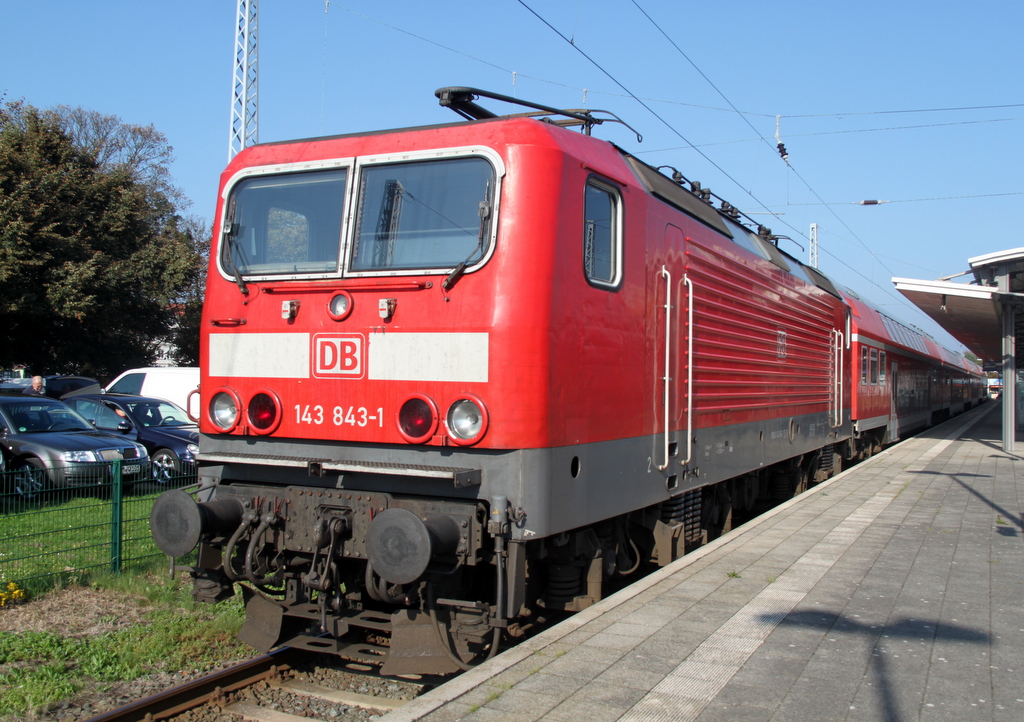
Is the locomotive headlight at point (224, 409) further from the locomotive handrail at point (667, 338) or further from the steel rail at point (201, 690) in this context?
the locomotive handrail at point (667, 338)

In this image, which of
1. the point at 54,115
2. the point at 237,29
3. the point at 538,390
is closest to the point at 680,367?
the point at 538,390

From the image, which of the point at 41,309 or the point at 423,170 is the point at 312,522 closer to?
the point at 423,170

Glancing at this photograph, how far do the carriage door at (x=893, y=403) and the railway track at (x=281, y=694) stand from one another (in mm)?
18438

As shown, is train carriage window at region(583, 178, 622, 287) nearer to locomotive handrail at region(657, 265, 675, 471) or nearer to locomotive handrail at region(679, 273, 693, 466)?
locomotive handrail at region(657, 265, 675, 471)

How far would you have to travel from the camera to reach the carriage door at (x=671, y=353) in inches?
248

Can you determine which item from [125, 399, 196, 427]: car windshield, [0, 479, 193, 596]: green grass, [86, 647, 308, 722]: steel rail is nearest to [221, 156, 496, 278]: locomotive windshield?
[86, 647, 308, 722]: steel rail

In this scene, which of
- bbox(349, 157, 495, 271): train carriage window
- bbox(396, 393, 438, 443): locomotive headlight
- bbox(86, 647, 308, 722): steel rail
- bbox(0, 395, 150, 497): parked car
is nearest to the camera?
bbox(86, 647, 308, 722): steel rail

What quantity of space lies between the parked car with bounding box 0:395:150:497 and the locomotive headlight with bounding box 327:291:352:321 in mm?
5895

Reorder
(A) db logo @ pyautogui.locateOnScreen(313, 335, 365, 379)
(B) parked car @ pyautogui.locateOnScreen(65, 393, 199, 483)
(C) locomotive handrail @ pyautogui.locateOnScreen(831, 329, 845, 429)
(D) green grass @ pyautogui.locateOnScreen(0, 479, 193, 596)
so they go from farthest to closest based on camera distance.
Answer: (C) locomotive handrail @ pyautogui.locateOnScreen(831, 329, 845, 429), (B) parked car @ pyautogui.locateOnScreen(65, 393, 199, 483), (D) green grass @ pyautogui.locateOnScreen(0, 479, 193, 596), (A) db logo @ pyautogui.locateOnScreen(313, 335, 365, 379)

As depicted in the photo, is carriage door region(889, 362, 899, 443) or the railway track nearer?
the railway track

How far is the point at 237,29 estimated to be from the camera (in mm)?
14594

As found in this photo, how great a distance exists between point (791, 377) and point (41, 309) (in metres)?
20.1

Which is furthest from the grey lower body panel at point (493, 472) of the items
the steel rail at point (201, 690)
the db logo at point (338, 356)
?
the steel rail at point (201, 690)

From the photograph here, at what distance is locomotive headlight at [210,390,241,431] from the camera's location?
5527 millimetres
